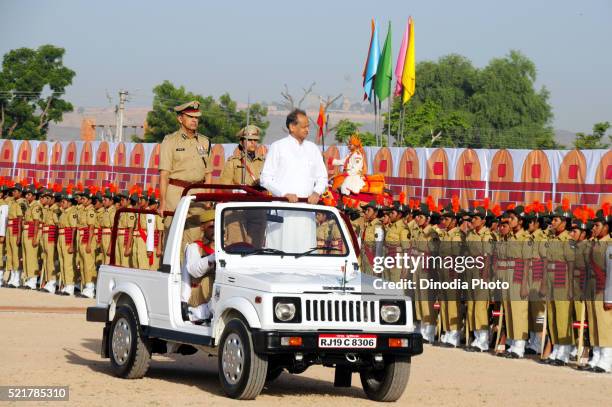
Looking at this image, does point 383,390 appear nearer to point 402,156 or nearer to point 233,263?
point 233,263

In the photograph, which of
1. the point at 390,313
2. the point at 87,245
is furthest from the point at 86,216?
the point at 390,313

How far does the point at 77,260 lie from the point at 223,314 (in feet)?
52.8

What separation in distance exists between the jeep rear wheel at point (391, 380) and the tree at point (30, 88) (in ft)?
238

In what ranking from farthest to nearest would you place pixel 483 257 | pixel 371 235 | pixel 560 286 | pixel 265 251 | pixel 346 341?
pixel 371 235 → pixel 483 257 → pixel 560 286 → pixel 265 251 → pixel 346 341

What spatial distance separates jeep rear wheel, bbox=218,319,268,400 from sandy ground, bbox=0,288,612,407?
5.5 inches

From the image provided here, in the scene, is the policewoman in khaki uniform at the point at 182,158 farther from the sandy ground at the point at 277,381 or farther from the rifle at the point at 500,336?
the rifle at the point at 500,336

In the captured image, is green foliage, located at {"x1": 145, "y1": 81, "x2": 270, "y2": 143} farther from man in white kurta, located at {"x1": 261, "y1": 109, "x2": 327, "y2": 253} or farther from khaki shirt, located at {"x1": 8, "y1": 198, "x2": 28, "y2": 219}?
man in white kurta, located at {"x1": 261, "y1": 109, "x2": 327, "y2": 253}

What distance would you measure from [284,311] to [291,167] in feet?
8.13

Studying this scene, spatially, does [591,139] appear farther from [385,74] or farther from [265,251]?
[265,251]

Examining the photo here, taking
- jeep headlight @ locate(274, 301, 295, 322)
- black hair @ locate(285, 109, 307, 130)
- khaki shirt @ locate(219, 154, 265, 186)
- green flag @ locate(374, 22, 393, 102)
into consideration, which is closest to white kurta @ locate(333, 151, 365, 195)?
khaki shirt @ locate(219, 154, 265, 186)

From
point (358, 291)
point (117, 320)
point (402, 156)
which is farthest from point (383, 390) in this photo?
point (402, 156)

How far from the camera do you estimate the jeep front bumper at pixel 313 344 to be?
39.3 ft

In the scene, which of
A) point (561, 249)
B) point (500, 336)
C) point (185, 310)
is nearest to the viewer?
point (185, 310)

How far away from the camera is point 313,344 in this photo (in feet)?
39.9
